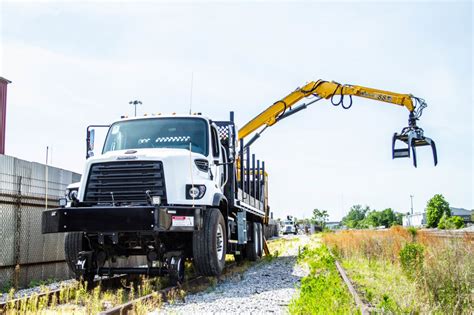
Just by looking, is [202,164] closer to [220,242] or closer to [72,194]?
[220,242]

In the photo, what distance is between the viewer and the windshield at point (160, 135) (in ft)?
32.4

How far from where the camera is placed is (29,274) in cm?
1056

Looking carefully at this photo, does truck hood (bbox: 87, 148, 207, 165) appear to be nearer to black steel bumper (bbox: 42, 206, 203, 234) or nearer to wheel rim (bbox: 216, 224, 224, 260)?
black steel bumper (bbox: 42, 206, 203, 234)

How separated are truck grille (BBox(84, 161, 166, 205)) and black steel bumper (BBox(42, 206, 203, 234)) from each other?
544mm

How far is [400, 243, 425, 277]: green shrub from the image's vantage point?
27.8ft

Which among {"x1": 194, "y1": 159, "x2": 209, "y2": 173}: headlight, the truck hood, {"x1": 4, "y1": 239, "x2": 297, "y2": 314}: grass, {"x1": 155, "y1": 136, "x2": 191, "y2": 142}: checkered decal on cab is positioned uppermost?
{"x1": 155, "y1": 136, "x2": 191, "y2": 142}: checkered decal on cab

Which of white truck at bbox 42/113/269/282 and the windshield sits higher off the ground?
the windshield

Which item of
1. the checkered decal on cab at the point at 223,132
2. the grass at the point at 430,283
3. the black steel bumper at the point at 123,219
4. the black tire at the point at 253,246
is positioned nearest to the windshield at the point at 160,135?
the checkered decal on cab at the point at 223,132

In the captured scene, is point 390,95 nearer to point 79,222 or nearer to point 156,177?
point 156,177

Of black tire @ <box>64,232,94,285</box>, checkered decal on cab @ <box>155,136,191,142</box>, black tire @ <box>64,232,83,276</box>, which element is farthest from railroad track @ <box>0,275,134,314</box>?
checkered decal on cab @ <box>155,136,191,142</box>

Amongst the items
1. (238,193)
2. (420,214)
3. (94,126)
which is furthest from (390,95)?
(420,214)

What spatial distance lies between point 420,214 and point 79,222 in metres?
123

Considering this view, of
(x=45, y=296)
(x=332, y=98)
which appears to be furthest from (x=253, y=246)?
(x=45, y=296)

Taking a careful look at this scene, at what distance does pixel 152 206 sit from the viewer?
26.3 ft
